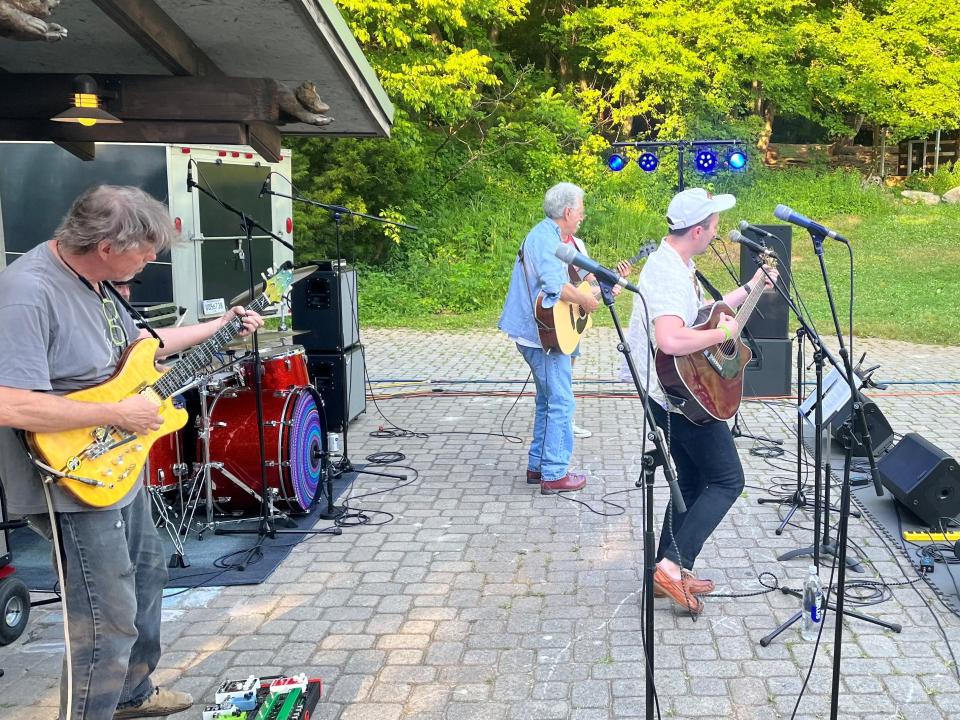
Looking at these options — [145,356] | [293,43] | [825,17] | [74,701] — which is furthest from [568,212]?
[825,17]

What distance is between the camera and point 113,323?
3049 millimetres

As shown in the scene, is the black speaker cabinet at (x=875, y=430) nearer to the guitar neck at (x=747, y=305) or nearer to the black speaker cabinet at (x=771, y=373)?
the guitar neck at (x=747, y=305)

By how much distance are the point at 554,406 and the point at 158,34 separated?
10.5ft

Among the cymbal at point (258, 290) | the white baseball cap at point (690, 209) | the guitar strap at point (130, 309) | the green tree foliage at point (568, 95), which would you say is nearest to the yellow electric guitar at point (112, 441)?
the guitar strap at point (130, 309)

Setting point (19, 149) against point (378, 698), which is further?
point (19, 149)

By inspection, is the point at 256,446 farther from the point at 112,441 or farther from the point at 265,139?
the point at 112,441

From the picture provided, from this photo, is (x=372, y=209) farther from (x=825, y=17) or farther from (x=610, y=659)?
(x=610, y=659)

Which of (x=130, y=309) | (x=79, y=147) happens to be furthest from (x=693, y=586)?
(x=79, y=147)

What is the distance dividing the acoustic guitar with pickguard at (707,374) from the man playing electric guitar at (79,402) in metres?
2.14

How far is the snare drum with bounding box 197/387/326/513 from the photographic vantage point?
5.48m

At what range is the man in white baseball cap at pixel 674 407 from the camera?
389 cm

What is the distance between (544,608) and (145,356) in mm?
2256

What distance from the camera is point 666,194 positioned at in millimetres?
20875

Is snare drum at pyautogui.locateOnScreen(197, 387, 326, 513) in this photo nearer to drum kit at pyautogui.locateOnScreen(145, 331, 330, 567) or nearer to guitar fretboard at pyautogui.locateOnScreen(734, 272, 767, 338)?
drum kit at pyautogui.locateOnScreen(145, 331, 330, 567)
